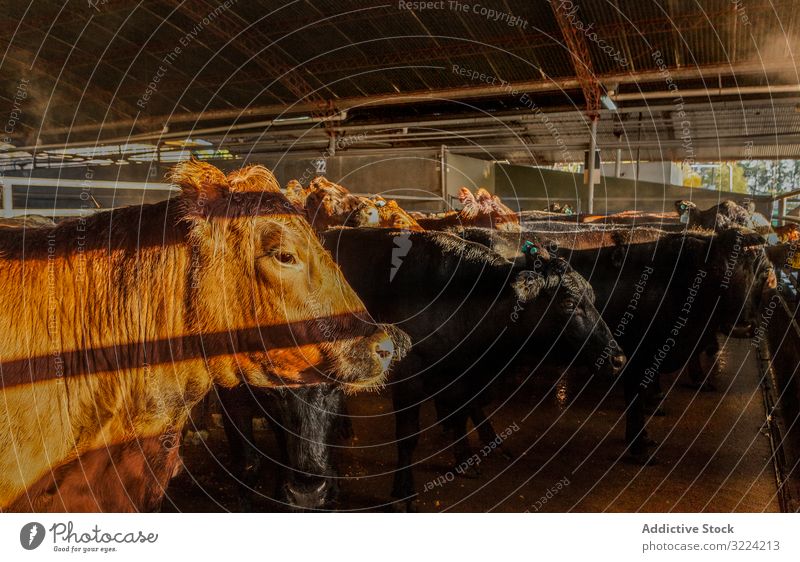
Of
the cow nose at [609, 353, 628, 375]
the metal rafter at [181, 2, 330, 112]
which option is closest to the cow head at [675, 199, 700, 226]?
the cow nose at [609, 353, 628, 375]

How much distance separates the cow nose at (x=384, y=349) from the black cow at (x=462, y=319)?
780mm

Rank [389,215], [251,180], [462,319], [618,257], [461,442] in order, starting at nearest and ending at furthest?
[251,180] < [462,319] < [461,442] < [618,257] < [389,215]

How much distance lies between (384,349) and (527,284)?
1.21 m

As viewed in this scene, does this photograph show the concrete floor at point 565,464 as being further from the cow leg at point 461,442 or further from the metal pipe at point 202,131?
the metal pipe at point 202,131

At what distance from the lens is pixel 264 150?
4562 mm

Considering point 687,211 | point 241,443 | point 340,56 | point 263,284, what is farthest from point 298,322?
point 687,211

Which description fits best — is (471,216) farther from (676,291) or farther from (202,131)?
(202,131)

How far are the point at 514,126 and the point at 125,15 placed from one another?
3.23m

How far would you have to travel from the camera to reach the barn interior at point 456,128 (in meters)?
3.82

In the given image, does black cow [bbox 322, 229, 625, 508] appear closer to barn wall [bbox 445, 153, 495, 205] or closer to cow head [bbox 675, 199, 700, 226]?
barn wall [bbox 445, 153, 495, 205]

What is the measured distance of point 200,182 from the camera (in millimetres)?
2682

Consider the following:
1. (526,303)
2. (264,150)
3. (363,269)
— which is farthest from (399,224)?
(526,303)

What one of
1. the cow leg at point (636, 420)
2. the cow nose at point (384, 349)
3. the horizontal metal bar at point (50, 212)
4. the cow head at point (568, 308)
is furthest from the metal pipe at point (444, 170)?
the horizontal metal bar at point (50, 212)

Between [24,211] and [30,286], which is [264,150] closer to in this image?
[24,211]
